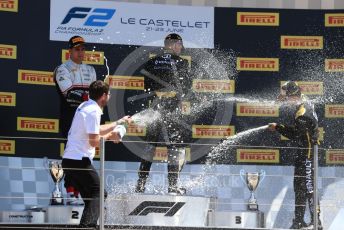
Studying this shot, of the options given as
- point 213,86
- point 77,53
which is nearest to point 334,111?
point 213,86

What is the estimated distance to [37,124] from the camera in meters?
10.3

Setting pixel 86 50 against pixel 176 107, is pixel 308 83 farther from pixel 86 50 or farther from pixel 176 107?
pixel 86 50

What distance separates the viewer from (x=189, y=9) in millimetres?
10664

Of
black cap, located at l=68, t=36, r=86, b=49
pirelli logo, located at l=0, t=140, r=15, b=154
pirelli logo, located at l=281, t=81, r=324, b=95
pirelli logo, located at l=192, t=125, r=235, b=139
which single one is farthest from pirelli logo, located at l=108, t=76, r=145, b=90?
pirelli logo, located at l=281, t=81, r=324, b=95

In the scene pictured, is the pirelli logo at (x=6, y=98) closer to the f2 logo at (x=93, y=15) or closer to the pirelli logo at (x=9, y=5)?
the pirelli logo at (x=9, y=5)

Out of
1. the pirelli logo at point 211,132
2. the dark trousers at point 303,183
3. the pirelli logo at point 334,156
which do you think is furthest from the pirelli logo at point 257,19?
the dark trousers at point 303,183

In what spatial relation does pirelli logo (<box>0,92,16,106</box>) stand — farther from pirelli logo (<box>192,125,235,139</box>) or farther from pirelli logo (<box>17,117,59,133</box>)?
pirelli logo (<box>192,125,235,139</box>)

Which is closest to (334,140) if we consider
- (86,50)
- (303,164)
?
(303,164)

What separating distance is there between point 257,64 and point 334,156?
1236 millimetres

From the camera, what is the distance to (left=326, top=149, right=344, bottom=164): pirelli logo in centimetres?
1061

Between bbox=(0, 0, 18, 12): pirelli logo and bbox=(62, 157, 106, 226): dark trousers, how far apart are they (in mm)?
2971

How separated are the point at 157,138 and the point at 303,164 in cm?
143

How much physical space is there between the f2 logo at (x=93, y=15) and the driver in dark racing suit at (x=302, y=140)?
201cm

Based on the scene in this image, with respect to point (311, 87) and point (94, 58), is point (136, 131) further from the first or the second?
point (311, 87)
